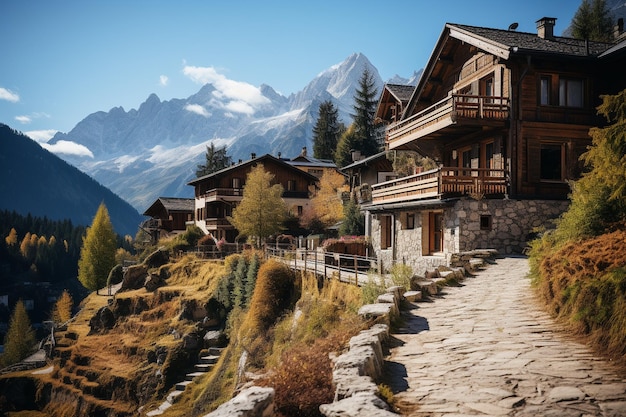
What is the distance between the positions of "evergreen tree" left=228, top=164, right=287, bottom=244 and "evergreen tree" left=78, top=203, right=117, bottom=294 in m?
41.4

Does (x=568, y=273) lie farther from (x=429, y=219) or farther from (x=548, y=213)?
(x=429, y=219)

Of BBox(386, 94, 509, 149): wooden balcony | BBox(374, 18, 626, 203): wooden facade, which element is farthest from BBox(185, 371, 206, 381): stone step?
BBox(386, 94, 509, 149): wooden balcony

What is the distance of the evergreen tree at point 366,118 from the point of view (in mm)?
68938

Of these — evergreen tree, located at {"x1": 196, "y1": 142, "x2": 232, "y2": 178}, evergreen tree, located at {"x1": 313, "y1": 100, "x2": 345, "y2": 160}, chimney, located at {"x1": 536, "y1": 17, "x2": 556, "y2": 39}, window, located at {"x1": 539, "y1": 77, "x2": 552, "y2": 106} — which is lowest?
window, located at {"x1": 539, "y1": 77, "x2": 552, "y2": 106}

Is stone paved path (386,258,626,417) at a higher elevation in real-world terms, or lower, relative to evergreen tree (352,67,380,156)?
lower

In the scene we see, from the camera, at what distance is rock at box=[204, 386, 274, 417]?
16.9 feet

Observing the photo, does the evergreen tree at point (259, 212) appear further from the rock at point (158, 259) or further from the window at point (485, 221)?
the window at point (485, 221)

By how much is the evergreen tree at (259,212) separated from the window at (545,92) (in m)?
27.6

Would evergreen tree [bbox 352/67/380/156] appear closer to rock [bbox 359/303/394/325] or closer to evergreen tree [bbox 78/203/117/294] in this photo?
evergreen tree [bbox 78/203/117/294]

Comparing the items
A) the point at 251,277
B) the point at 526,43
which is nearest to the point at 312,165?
the point at 251,277

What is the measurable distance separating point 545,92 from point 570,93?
1.33 metres

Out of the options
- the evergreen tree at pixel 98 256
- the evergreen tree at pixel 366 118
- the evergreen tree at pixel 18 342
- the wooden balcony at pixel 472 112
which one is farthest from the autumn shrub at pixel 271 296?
the evergreen tree at pixel 18 342

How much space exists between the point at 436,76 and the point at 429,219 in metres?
9.62

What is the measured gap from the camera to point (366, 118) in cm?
7038
